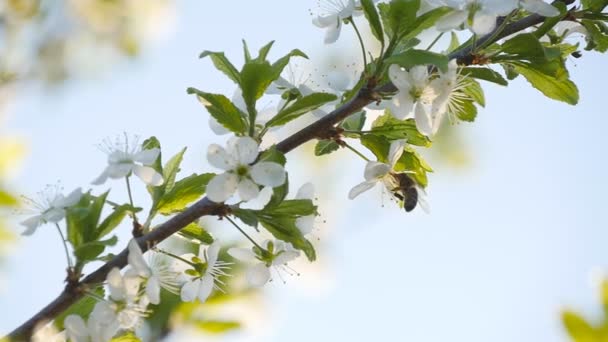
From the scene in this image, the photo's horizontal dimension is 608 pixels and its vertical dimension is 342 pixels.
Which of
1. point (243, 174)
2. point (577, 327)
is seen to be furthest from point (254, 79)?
point (577, 327)

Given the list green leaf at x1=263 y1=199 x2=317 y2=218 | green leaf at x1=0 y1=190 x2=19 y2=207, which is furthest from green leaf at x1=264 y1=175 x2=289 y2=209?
green leaf at x1=0 y1=190 x2=19 y2=207

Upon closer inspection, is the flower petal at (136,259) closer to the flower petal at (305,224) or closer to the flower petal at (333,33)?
the flower petal at (305,224)

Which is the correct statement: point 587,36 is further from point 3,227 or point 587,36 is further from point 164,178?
point 3,227

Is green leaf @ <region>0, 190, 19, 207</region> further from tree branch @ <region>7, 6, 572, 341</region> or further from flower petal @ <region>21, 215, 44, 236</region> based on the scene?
flower petal @ <region>21, 215, 44, 236</region>

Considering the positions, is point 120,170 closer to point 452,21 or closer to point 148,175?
point 148,175

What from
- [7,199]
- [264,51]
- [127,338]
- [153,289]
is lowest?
[127,338]

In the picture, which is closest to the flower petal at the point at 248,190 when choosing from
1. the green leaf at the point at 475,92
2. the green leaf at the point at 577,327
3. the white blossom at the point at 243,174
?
the white blossom at the point at 243,174

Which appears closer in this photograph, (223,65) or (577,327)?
(577,327)
